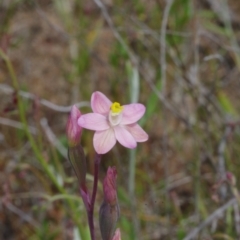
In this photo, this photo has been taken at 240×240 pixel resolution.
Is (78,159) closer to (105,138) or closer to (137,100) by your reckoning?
(105,138)

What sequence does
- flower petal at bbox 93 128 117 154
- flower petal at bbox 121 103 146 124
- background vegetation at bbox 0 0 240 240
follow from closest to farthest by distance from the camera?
flower petal at bbox 93 128 117 154, flower petal at bbox 121 103 146 124, background vegetation at bbox 0 0 240 240

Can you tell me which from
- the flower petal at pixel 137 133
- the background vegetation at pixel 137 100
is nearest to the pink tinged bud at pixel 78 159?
the flower petal at pixel 137 133

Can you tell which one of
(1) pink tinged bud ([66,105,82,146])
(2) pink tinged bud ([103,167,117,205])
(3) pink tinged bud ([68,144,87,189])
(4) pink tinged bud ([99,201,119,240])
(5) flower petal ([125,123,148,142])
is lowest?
(4) pink tinged bud ([99,201,119,240])

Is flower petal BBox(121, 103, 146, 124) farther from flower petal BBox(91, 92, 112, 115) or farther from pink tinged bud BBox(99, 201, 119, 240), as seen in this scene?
pink tinged bud BBox(99, 201, 119, 240)

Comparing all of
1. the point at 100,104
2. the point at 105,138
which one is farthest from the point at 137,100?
the point at 105,138

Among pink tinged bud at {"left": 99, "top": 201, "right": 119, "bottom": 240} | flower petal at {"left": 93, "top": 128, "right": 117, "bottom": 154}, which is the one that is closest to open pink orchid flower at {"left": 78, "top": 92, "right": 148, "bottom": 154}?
flower petal at {"left": 93, "top": 128, "right": 117, "bottom": 154}

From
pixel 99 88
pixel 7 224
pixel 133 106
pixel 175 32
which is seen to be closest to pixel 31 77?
pixel 99 88
